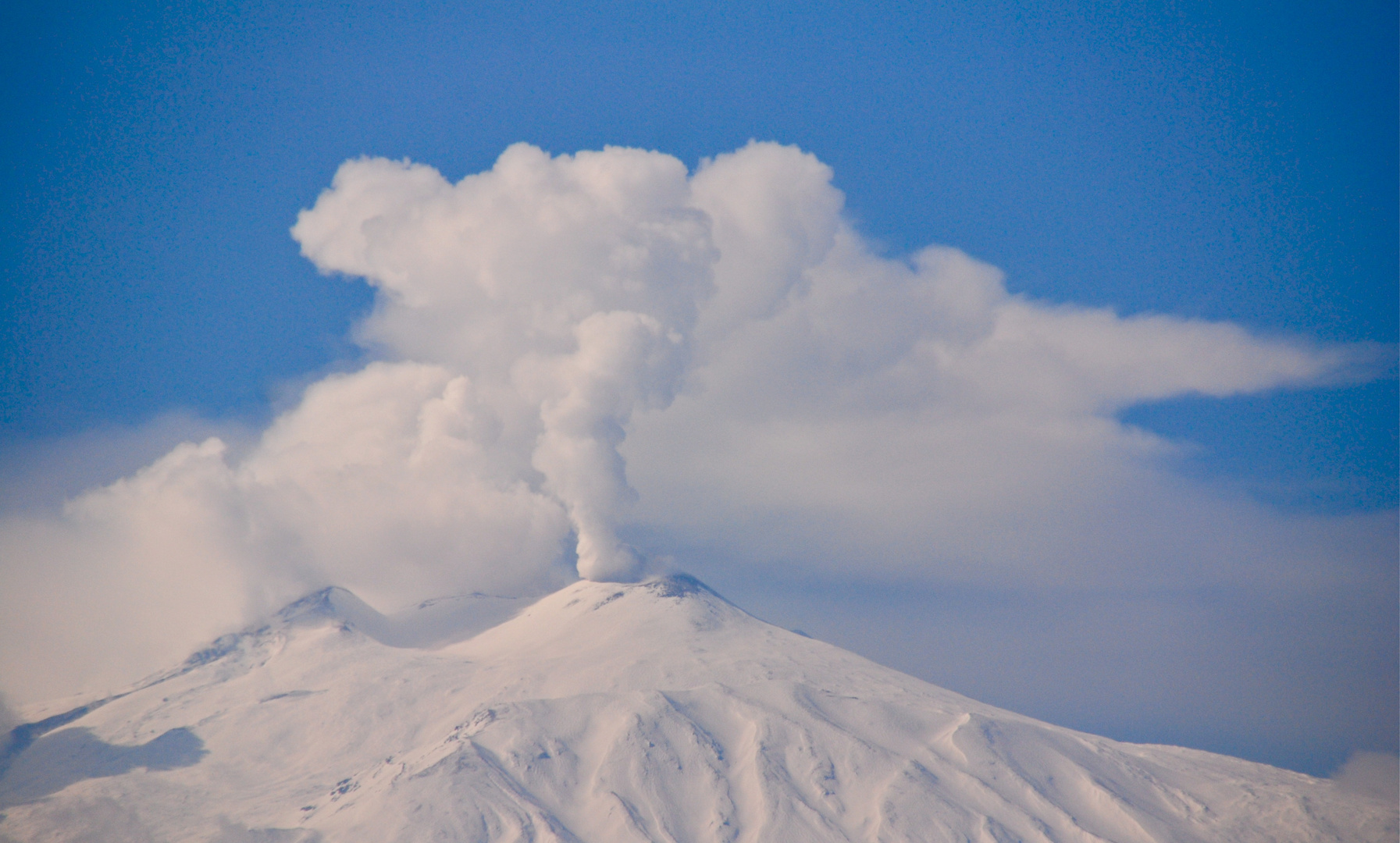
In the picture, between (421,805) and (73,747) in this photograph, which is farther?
(73,747)

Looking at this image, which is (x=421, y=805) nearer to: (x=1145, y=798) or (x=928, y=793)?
(x=928, y=793)

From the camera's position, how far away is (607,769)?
552ft

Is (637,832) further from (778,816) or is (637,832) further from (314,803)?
(314,803)

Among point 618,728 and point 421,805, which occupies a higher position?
point 618,728

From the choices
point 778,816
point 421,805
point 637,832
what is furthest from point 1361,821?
point 421,805

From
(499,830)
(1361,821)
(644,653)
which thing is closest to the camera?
(499,830)

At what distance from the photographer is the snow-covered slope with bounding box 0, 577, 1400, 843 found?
6299 inches

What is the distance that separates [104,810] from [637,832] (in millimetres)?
74861

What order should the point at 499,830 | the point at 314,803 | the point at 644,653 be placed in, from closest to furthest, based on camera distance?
the point at 499,830 < the point at 314,803 < the point at 644,653

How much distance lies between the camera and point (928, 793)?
169750 millimetres

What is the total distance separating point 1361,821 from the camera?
578 ft

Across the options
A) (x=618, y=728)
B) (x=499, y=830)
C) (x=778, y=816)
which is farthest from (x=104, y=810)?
(x=778, y=816)

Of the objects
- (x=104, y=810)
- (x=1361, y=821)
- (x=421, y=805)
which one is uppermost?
(x=1361, y=821)

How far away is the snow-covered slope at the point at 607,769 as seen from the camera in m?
160
